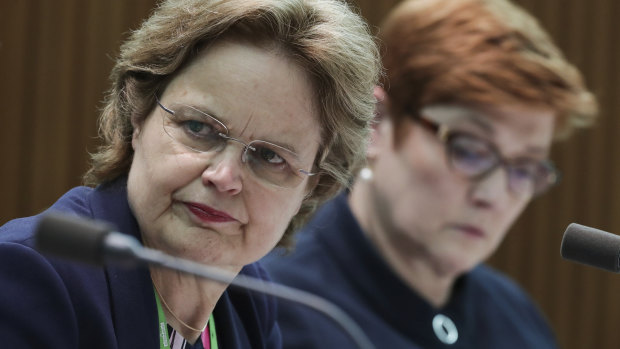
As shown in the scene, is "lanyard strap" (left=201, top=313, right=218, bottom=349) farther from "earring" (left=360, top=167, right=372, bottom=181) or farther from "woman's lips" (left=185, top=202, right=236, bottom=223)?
"earring" (left=360, top=167, right=372, bottom=181)

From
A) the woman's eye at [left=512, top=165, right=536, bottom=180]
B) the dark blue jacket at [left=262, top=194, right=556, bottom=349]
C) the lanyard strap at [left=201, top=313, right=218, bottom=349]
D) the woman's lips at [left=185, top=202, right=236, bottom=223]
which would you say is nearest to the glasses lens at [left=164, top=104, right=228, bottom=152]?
the woman's lips at [left=185, top=202, right=236, bottom=223]

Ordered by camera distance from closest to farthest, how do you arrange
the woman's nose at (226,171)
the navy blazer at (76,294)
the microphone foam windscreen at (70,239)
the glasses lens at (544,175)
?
the microphone foam windscreen at (70,239) < the navy blazer at (76,294) < the woman's nose at (226,171) < the glasses lens at (544,175)

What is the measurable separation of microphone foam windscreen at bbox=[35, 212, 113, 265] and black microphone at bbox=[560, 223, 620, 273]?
794 mm

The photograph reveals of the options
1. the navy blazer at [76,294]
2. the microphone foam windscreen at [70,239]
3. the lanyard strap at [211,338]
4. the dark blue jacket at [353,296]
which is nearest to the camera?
the microphone foam windscreen at [70,239]

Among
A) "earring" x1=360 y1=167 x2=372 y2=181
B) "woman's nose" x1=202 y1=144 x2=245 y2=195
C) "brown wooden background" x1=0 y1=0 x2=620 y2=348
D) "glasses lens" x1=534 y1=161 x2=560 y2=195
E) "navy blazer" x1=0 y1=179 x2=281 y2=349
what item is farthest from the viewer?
"brown wooden background" x1=0 y1=0 x2=620 y2=348

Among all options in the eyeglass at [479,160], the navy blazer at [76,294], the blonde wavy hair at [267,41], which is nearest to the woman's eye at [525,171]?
the eyeglass at [479,160]

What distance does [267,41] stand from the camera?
1604 mm

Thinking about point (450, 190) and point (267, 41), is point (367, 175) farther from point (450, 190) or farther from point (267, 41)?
point (267, 41)

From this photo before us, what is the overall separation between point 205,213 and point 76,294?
267mm

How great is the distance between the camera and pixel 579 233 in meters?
1.47

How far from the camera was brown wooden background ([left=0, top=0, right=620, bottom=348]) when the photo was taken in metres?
2.96

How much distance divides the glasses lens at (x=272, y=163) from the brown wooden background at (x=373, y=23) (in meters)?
1.29

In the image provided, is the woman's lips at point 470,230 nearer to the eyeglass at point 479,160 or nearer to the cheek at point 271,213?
the eyeglass at point 479,160

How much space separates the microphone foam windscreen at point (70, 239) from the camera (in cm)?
107
